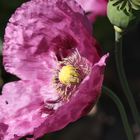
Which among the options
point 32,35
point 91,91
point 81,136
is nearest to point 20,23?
point 32,35

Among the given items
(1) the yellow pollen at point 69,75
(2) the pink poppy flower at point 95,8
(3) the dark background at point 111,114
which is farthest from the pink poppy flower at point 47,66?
(3) the dark background at point 111,114

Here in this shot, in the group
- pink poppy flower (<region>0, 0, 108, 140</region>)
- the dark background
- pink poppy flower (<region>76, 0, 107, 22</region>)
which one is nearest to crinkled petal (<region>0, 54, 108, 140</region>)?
pink poppy flower (<region>0, 0, 108, 140</region>)

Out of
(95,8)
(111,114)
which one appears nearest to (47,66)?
(95,8)

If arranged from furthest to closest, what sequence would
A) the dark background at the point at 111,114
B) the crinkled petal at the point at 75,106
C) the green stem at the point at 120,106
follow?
the dark background at the point at 111,114, the green stem at the point at 120,106, the crinkled petal at the point at 75,106

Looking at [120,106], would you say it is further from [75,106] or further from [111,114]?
[111,114]

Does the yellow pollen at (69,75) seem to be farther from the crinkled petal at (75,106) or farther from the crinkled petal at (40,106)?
the crinkled petal at (75,106)

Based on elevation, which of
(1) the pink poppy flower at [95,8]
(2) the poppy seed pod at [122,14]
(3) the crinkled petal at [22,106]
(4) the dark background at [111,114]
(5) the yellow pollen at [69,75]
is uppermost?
(2) the poppy seed pod at [122,14]

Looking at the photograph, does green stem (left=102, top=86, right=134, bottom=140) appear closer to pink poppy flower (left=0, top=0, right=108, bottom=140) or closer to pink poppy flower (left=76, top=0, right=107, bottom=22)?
pink poppy flower (left=0, top=0, right=108, bottom=140)
